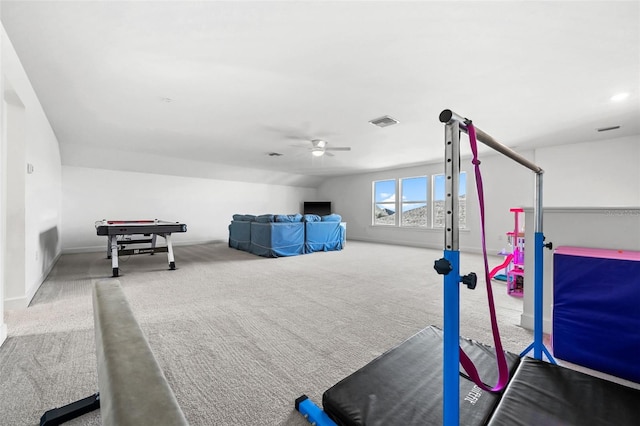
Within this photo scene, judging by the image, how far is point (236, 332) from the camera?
2.18 m

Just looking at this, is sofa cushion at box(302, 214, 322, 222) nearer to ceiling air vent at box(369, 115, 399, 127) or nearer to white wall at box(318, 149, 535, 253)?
ceiling air vent at box(369, 115, 399, 127)

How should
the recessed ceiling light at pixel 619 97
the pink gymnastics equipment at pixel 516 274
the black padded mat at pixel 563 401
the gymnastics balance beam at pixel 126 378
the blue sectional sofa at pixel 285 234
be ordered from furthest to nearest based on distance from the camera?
the blue sectional sofa at pixel 285 234
the pink gymnastics equipment at pixel 516 274
the recessed ceiling light at pixel 619 97
the black padded mat at pixel 563 401
the gymnastics balance beam at pixel 126 378

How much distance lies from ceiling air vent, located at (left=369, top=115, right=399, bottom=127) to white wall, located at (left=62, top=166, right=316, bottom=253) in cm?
602

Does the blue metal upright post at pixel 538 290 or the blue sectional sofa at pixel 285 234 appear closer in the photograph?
the blue metal upright post at pixel 538 290

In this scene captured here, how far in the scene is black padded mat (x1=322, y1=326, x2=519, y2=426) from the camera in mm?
1157

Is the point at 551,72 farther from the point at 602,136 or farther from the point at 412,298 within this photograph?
the point at 602,136

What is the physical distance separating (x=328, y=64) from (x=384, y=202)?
6861mm

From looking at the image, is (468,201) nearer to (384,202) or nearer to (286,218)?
(384,202)

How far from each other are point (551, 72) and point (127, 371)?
12.5 feet

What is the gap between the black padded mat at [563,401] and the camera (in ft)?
3.68

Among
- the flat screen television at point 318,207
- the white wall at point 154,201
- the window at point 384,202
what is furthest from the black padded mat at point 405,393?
the flat screen television at point 318,207

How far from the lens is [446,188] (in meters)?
0.97

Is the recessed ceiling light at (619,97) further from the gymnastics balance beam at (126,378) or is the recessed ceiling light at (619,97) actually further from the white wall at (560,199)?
the gymnastics balance beam at (126,378)

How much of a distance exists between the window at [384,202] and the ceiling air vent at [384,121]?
466 centimetres
